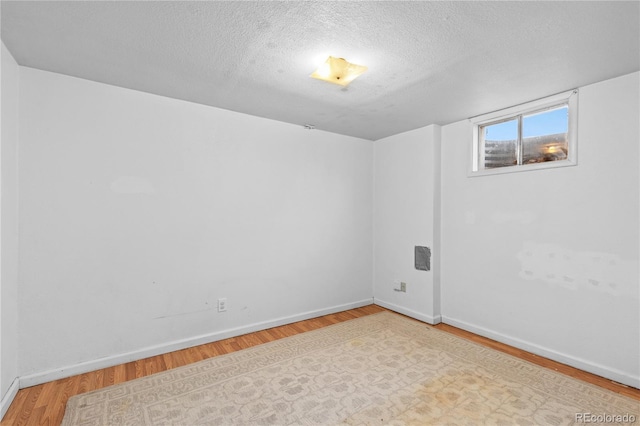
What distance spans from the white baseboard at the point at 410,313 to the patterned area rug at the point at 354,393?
694 mm

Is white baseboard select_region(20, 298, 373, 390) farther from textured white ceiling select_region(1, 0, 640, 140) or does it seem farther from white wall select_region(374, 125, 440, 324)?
textured white ceiling select_region(1, 0, 640, 140)

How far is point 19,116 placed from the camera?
221 cm

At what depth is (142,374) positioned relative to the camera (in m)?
2.41

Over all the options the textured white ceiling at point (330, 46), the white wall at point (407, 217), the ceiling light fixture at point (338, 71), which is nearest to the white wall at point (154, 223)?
the textured white ceiling at point (330, 46)

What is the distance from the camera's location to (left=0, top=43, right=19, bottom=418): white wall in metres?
1.94

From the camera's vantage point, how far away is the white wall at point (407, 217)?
3592mm

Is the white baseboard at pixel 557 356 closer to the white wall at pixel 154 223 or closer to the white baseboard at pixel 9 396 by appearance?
the white wall at pixel 154 223

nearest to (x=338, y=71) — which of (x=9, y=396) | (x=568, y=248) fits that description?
(x=568, y=248)

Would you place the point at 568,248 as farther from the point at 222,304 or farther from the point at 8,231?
the point at 8,231

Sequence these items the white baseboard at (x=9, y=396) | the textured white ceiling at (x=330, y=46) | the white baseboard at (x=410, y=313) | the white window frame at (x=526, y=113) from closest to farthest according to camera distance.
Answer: the textured white ceiling at (x=330, y=46), the white baseboard at (x=9, y=396), the white window frame at (x=526, y=113), the white baseboard at (x=410, y=313)

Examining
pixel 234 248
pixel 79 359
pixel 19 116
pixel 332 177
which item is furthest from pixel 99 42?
pixel 332 177

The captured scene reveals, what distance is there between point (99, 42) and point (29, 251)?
1613 mm

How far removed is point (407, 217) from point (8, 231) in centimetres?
373

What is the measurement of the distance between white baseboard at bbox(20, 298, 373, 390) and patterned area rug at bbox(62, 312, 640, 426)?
1.22 ft
